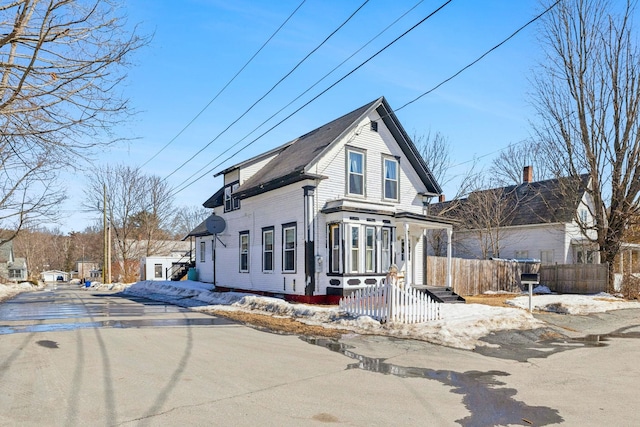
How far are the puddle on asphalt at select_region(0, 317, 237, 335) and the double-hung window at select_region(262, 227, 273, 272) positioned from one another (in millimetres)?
5730

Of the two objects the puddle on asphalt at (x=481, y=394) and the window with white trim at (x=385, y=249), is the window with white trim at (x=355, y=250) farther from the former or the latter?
the puddle on asphalt at (x=481, y=394)

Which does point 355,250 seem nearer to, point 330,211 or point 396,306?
point 330,211

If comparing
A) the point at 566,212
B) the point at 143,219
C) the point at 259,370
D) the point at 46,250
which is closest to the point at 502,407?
the point at 259,370

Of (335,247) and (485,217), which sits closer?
(335,247)

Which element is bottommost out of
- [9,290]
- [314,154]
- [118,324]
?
[9,290]

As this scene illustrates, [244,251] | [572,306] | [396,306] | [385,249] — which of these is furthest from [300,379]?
[244,251]

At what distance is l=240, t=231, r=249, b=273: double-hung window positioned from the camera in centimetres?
2183

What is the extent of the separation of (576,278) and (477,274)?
5.29m

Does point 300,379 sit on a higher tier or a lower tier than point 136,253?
lower

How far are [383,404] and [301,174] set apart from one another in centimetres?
1222

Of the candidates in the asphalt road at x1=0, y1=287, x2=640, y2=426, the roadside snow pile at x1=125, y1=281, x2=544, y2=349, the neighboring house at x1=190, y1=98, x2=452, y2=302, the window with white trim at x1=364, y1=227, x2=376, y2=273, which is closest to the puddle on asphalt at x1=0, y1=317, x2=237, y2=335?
the asphalt road at x1=0, y1=287, x2=640, y2=426

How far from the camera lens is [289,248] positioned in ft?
61.1

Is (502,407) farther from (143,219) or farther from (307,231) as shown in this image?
(143,219)

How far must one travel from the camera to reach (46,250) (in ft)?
321
